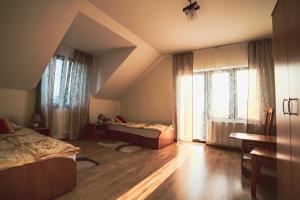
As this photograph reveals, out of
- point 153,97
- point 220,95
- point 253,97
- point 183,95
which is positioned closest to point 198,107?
point 183,95

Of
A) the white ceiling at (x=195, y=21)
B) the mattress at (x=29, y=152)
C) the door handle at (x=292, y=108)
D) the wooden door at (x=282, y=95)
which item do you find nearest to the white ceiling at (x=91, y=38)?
the white ceiling at (x=195, y=21)

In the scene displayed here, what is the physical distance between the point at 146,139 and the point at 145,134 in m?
0.13

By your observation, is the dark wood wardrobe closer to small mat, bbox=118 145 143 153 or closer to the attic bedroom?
the attic bedroom

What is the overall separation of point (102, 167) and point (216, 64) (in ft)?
12.1

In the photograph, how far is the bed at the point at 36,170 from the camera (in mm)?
1509

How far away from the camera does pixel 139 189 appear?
2047mm

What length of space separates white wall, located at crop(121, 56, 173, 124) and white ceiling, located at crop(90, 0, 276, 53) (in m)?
1.19

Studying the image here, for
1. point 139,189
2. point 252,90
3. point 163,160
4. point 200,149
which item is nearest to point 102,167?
point 139,189

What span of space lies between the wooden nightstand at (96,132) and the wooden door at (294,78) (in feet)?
14.4

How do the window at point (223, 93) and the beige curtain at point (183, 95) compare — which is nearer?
the window at point (223, 93)

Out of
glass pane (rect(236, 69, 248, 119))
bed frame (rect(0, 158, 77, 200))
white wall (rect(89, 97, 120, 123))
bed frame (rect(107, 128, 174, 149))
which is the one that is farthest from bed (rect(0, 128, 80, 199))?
A: glass pane (rect(236, 69, 248, 119))

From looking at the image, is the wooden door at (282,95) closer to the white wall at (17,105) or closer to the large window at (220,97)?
the large window at (220,97)

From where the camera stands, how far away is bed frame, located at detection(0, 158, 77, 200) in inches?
58.8

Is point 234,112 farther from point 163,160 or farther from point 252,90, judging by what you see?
point 163,160
